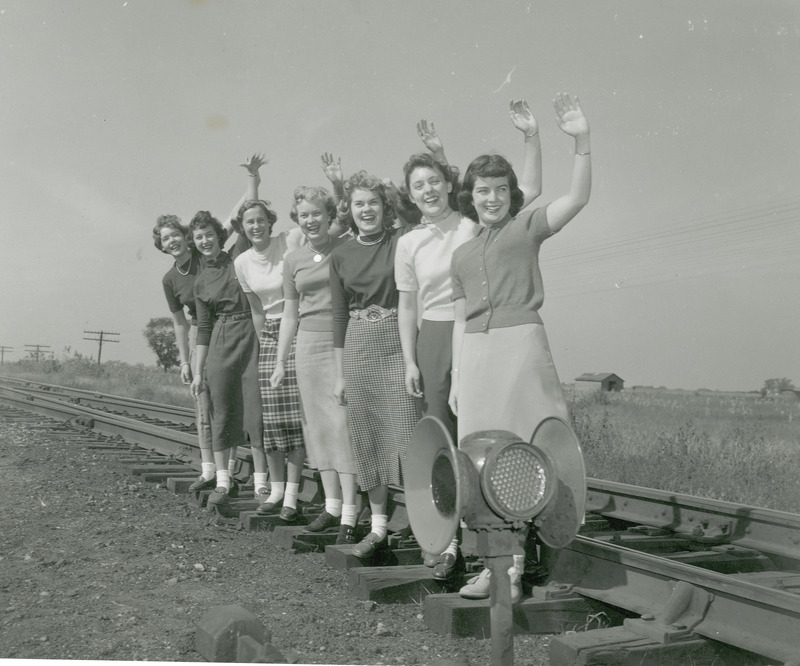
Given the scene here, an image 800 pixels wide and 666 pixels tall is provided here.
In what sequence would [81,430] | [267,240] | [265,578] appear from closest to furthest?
[265,578] → [267,240] → [81,430]

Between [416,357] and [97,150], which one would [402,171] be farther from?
[97,150]

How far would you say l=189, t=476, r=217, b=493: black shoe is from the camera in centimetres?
536

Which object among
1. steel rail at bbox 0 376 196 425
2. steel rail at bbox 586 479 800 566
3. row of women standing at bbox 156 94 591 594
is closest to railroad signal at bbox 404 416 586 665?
row of women standing at bbox 156 94 591 594

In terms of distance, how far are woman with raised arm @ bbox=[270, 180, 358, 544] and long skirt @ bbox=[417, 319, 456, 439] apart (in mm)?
896

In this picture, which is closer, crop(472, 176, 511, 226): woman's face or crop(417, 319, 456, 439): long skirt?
crop(472, 176, 511, 226): woman's face

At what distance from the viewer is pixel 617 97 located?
337cm

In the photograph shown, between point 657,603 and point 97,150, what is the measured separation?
3.25 m

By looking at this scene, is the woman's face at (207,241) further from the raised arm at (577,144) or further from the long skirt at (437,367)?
the raised arm at (577,144)

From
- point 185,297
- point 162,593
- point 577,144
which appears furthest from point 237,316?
point 577,144

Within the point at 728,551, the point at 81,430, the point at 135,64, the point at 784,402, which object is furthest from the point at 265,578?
the point at 784,402

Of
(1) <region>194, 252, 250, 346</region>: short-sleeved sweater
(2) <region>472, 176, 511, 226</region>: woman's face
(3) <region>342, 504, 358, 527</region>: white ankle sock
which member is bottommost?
(3) <region>342, 504, 358, 527</region>: white ankle sock

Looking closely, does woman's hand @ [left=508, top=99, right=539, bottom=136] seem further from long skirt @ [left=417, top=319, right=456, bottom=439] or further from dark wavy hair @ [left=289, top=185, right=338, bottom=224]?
dark wavy hair @ [left=289, top=185, right=338, bottom=224]

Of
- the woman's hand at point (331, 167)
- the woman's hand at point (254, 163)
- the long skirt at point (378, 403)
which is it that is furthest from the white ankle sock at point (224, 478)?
the woman's hand at point (331, 167)

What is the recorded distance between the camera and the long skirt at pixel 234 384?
4.97m
